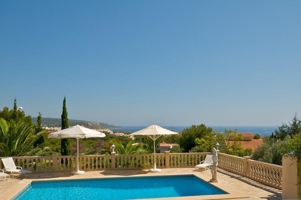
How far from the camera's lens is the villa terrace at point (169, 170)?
8828mm

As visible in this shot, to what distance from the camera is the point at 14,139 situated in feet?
43.0

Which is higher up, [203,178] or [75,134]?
[75,134]

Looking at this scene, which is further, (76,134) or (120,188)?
(76,134)

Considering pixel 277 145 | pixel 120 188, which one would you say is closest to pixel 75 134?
pixel 120 188

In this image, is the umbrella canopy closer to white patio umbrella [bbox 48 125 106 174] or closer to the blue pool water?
white patio umbrella [bbox 48 125 106 174]

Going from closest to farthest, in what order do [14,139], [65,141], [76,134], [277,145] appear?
1. [76,134]
2. [277,145]
3. [14,139]
4. [65,141]

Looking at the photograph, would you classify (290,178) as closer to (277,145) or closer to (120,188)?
(277,145)

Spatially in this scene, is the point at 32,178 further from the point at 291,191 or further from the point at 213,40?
the point at 213,40

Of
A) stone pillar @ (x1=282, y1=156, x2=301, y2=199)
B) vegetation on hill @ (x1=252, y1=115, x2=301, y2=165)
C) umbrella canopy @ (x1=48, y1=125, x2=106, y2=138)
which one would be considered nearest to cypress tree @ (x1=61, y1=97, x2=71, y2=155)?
umbrella canopy @ (x1=48, y1=125, x2=106, y2=138)

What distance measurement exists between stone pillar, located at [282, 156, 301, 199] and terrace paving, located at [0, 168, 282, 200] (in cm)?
48

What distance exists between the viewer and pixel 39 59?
63.5 feet

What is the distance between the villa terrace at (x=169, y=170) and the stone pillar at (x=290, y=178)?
0.55 meters

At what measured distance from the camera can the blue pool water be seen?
890 cm

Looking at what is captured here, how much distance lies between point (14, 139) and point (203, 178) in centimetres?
889
